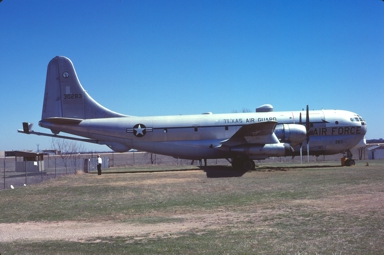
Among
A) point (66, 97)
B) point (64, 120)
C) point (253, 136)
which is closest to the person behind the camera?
point (253, 136)

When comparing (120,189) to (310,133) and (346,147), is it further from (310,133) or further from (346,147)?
(346,147)

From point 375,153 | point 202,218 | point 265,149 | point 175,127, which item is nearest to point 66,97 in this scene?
point 175,127

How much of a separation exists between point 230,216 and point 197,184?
8.56m

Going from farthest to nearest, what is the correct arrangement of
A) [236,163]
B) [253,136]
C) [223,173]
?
[236,163] < [253,136] < [223,173]

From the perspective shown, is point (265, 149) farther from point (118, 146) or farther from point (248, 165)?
point (118, 146)

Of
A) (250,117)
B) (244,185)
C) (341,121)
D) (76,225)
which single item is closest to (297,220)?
(76,225)

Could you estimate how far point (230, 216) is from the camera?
→ 11.9 metres

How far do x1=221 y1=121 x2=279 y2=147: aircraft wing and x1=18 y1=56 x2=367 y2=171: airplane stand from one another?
2.18 feet

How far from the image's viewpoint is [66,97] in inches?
1201

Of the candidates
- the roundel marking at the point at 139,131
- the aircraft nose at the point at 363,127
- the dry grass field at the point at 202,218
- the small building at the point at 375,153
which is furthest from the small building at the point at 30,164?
the small building at the point at 375,153

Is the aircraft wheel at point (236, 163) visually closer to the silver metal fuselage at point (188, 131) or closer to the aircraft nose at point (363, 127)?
the silver metal fuselage at point (188, 131)

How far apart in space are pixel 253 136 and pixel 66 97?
48.3 ft

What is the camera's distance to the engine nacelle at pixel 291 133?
28.4m

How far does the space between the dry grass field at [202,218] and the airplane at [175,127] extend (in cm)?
954
